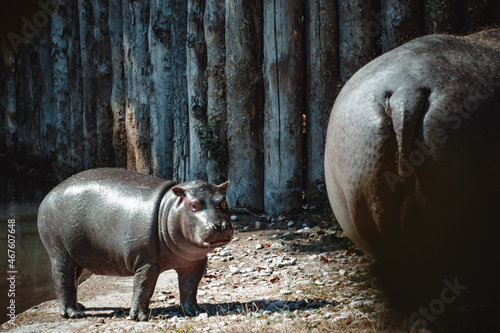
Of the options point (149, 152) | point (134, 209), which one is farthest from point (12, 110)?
point (134, 209)

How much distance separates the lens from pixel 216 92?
645cm

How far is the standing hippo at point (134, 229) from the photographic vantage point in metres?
3.41

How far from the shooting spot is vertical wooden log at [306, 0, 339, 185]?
574 centimetres

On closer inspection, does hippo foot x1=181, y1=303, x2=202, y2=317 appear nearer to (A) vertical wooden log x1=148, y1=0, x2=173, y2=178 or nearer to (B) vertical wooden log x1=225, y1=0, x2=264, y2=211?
(B) vertical wooden log x1=225, y1=0, x2=264, y2=211

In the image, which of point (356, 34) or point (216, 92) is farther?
point (216, 92)

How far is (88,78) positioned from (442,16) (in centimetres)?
666

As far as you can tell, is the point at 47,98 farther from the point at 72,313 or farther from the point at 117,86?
the point at 72,313

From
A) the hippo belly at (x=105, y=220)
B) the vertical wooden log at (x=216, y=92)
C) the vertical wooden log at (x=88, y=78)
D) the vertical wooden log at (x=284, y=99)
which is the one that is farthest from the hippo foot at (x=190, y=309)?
the vertical wooden log at (x=88, y=78)

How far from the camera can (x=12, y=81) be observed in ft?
39.5

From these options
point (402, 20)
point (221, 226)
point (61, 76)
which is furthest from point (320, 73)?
point (61, 76)

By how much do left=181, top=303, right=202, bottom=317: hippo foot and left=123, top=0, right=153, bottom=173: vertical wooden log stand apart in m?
4.53

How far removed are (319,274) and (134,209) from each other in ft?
5.10

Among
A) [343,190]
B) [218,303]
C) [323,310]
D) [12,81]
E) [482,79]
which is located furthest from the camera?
[12,81]

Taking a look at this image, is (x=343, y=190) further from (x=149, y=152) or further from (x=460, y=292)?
(x=149, y=152)
